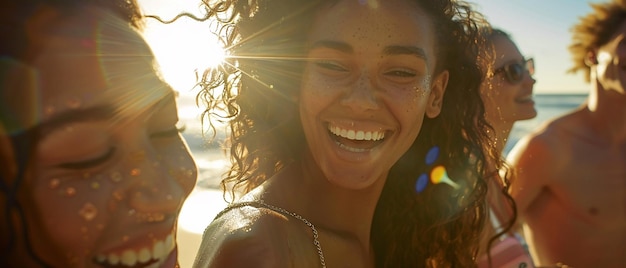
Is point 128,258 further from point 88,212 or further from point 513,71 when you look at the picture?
point 513,71

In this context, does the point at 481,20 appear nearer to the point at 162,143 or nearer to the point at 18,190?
the point at 162,143

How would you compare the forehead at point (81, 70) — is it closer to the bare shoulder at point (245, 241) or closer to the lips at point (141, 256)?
the lips at point (141, 256)

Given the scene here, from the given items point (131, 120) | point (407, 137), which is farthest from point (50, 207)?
point (407, 137)

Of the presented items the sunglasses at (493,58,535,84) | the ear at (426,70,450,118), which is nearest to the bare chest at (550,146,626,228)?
the sunglasses at (493,58,535,84)

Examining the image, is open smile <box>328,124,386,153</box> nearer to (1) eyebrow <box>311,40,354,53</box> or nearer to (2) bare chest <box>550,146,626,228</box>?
(1) eyebrow <box>311,40,354,53</box>

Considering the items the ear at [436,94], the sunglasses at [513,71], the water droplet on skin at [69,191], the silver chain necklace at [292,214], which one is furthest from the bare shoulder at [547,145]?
the water droplet on skin at [69,191]

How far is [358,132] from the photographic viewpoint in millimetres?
2316

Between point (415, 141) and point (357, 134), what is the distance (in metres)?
0.80

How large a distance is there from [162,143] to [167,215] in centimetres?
16

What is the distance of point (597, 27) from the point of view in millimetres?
5656

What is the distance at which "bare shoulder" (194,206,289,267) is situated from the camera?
72.7 inches

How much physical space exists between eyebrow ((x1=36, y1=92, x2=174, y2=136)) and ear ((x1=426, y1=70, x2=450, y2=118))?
177 cm

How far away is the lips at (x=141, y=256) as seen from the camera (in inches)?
44.5

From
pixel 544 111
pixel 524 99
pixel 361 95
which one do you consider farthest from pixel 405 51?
pixel 544 111
